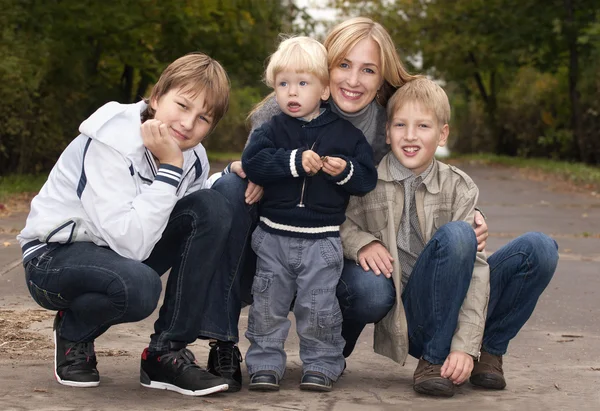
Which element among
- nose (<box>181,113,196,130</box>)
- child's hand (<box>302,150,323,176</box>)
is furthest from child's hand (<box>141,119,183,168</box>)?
child's hand (<box>302,150,323,176</box>)

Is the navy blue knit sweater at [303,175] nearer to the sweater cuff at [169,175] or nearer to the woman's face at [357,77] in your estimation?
the woman's face at [357,77]

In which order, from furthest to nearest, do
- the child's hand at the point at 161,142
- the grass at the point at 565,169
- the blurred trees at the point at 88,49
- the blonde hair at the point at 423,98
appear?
the grass at the point at 565,169, the blurred trees at the point at 88,49, the blonde hair at the point at 423,98, the child's hand at the point at 161,142

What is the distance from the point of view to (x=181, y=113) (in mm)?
3918

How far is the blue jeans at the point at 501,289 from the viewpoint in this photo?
400cm

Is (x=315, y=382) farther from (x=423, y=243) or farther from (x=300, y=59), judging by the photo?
(x=300, y=59)

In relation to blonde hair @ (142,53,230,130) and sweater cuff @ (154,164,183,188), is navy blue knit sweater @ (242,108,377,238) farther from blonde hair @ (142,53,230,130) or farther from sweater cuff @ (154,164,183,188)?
sweater cuff @ (154,164,183,188)

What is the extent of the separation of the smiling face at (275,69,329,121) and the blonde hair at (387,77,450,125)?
322 mm

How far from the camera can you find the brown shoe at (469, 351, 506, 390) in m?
3.96

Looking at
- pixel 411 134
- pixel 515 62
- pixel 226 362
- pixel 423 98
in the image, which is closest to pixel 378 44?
pixel 423 98

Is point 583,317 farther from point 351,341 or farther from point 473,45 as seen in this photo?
point 473,45

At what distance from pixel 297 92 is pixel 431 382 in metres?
1.23

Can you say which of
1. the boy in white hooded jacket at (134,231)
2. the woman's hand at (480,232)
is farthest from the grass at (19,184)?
the woman's hand at (480,232)

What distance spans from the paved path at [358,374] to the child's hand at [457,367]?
0.29ft

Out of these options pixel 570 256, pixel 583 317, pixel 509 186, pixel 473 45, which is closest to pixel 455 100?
pixel 473 45
